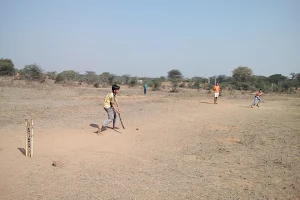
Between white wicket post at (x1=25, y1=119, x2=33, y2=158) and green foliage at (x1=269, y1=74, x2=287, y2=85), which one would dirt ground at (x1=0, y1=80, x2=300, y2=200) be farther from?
green foliage at (x1=269, y1=74, x2=287, y2=85)

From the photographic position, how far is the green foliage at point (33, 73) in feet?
122

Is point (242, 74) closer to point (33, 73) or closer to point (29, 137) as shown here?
point (33, 73)

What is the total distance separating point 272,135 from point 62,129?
7.24 m

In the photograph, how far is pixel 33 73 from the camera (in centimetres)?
3753

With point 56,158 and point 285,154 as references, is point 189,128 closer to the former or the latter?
point 285,154

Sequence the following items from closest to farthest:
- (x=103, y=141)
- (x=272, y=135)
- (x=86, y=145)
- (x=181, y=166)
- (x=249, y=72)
A: 1. (x=181, y=166)
2. (x=86, y=145)
3. (x=103, y=141)
4. (x=272, y=135)
5. (x=249, y=72)

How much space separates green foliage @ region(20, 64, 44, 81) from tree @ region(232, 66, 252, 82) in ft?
116

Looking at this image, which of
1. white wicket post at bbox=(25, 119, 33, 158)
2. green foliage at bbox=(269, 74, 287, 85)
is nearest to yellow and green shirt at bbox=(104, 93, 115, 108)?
white wicket post at bbox=(25, 119, 33, 158)

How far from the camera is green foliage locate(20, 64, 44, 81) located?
3709 centimetres

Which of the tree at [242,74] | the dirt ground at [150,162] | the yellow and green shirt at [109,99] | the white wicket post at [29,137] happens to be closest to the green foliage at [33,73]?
the dirt ground at [150,162]

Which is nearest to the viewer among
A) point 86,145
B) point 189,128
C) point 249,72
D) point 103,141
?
point 86,145

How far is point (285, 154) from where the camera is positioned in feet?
22.4

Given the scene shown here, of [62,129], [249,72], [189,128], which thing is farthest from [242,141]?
[249,72]

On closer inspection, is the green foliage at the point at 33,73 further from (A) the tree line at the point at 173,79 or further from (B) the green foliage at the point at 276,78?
(B) the green foliage at the point at 276,78
